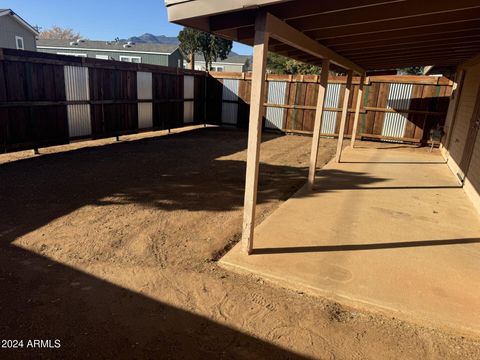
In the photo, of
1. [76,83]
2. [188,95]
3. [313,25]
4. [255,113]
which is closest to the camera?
[255,113]

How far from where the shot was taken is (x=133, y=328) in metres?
2.57

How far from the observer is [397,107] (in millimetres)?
12609

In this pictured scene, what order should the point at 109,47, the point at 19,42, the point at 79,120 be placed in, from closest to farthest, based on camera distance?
the point at 79,120
the point at 19,42
the point at 109,47

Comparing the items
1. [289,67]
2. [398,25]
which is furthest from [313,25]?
A: [289,67]

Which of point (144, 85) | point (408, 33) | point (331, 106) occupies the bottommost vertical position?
point (331, 106)

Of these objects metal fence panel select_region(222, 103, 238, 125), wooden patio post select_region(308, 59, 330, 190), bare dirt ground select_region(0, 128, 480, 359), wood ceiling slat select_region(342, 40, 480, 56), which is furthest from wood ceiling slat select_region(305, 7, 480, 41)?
metal fence panel select_region(222, 103, 238, 125)

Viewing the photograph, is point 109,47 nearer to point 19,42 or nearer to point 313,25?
point 19,42

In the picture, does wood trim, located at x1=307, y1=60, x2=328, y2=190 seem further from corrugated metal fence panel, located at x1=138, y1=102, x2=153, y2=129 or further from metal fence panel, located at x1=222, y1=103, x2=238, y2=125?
metal fence panel, located at x1=222, y1=103, x2=238, y2=125

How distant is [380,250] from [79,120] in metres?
9.00

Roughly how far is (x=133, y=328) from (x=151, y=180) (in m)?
4.26

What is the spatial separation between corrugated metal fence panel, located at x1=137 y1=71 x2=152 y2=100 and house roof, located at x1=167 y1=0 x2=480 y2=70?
7.63 metres

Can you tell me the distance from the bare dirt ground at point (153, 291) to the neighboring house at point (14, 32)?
2022 centimetres

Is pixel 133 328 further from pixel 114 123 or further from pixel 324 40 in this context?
pixel 114 123

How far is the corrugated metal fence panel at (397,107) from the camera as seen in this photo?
12.4 meters
